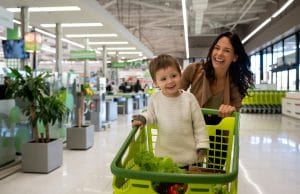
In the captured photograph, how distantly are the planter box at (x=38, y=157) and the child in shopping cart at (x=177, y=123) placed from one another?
3.25 metres

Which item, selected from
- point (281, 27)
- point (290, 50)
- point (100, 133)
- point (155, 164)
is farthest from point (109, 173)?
point (290, 50)

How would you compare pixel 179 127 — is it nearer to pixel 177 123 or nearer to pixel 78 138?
pixel 177 123

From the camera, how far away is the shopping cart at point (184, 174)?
114cm

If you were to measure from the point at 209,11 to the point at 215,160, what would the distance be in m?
15.4

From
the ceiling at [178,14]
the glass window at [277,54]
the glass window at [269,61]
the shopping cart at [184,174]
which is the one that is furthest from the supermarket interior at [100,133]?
the glass window at [269,61]

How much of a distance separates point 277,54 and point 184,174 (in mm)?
17903

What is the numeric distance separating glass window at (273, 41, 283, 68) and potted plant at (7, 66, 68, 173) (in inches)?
535

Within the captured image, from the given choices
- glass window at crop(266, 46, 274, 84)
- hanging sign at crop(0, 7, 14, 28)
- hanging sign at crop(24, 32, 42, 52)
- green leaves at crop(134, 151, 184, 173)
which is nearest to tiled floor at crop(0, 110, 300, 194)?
hanging sign at crop(0, 7, 14, 28)

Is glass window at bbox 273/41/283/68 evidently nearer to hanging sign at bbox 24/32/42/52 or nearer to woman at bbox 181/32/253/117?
hanging sign at bbox 24/32/42/52

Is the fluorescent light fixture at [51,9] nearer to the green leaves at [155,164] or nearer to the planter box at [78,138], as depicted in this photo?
the planter box at [78,138]

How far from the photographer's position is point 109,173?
4.64 metres

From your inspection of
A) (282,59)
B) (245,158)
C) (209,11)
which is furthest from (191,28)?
(245,158)

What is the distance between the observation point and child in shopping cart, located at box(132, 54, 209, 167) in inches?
68.5

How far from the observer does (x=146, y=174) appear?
1.15 m
